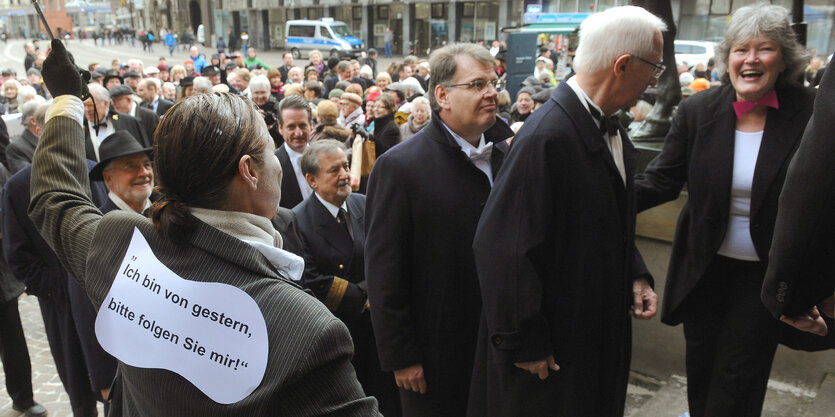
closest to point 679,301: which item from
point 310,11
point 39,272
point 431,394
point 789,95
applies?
point 789,95

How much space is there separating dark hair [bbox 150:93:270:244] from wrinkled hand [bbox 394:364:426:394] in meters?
1.53

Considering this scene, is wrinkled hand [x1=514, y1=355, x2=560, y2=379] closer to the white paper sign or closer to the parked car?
the white paper sign

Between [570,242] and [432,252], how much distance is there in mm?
664

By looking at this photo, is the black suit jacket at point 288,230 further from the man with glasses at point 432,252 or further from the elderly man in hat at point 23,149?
the elderly man in hat at point 23,149

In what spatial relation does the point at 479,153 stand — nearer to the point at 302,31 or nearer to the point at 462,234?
the point at 462,234

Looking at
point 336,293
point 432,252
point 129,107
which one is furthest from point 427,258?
point 129,107

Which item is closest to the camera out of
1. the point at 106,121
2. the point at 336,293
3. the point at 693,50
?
the point at 336,293

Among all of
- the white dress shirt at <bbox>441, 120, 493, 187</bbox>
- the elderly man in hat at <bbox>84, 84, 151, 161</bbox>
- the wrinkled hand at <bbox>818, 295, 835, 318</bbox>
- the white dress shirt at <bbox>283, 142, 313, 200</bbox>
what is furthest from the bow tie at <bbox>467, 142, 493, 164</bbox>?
the elderly man in hat at <bbox>84, 84, 151, 161</bbox>

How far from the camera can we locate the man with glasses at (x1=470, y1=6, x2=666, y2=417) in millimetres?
2057

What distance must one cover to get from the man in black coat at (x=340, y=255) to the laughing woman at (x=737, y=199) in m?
1.48

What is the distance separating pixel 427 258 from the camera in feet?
8.60

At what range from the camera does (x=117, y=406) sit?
61.4 inches

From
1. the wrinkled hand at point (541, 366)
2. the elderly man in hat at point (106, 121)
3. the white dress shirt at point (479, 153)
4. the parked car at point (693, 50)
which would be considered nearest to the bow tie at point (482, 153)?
the white dress shirt at point (479, 153)

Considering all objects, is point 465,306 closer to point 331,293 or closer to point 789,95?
point 331,293
